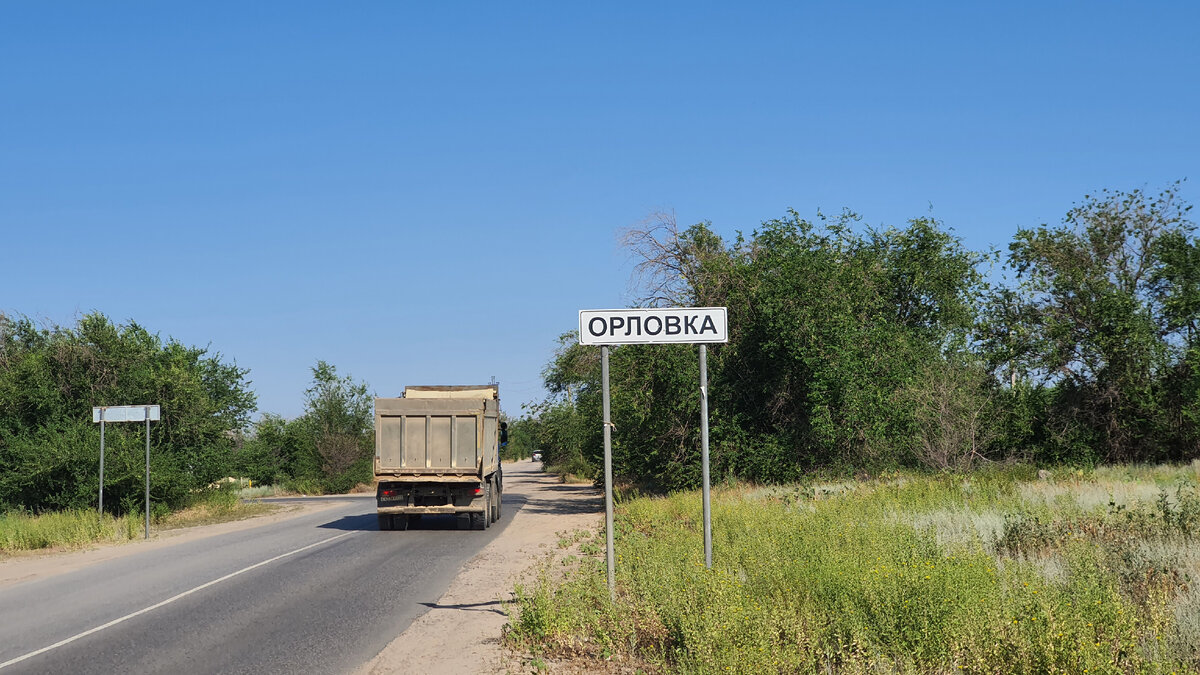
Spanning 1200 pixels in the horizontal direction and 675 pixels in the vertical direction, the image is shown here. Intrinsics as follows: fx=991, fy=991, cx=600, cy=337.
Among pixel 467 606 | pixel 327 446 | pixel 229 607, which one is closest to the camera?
pixel 467 606

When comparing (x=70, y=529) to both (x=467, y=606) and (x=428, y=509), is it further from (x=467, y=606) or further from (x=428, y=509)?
(x=467, y=606)

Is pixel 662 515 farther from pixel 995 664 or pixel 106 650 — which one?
pixel 995 664

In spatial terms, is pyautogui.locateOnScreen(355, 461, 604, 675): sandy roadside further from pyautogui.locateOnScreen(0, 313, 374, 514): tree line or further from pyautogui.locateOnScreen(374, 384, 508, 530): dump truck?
pyautogui.locateOnScreen(0, 313, 374, 514): tree line

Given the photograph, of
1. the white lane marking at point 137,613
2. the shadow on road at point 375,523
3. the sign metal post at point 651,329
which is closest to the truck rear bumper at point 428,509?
the shadow on road at point 375,523

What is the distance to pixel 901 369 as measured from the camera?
2720 cm

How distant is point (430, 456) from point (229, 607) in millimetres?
11053

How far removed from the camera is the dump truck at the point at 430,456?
22766 mm

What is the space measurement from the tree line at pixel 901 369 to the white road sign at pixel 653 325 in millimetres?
17509

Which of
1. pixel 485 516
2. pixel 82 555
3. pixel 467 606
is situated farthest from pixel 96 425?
pixel 467 606

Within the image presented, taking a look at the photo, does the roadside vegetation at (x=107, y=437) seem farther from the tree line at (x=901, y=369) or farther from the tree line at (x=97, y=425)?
the tree line at (x=901, y=369)

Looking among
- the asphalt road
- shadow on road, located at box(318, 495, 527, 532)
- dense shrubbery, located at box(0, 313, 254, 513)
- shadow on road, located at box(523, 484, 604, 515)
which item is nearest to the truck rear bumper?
shadow on road, located at box(318, 495, 527, 532)

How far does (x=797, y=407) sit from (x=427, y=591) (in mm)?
17395

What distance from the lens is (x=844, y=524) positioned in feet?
44.0

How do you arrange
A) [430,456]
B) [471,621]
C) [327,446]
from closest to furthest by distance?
[471,621], [430,456], [327,446]
